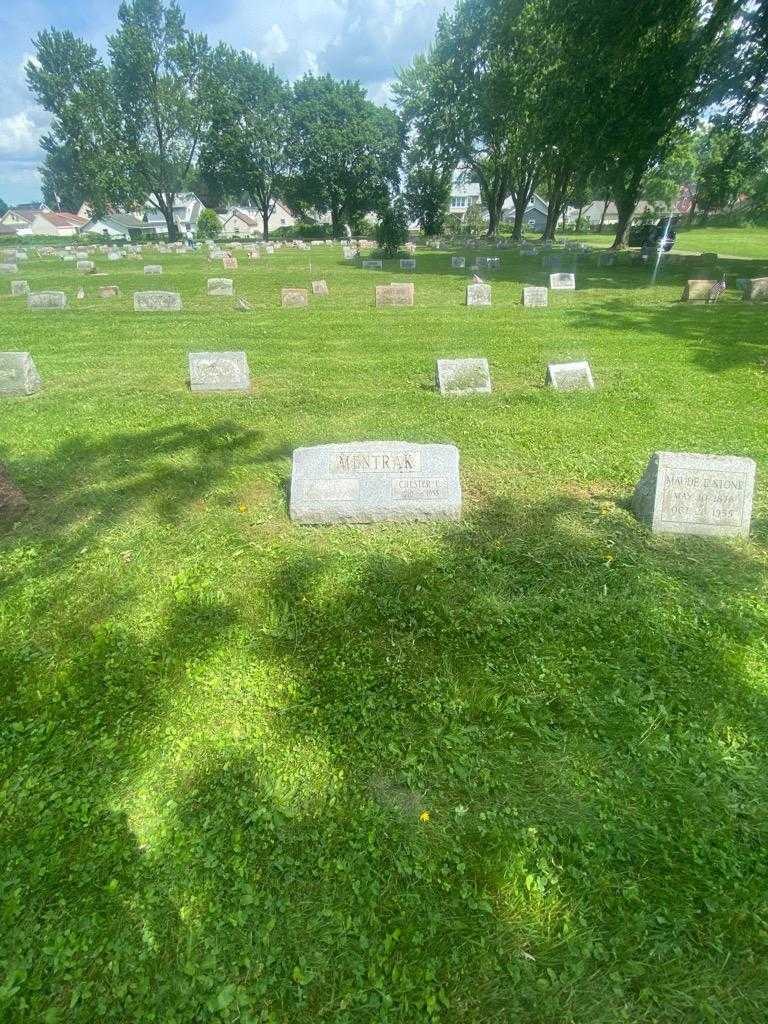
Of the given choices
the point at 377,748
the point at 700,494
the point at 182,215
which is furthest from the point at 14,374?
the point at 182,215

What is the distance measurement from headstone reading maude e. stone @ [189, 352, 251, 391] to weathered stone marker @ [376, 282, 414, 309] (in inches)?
347

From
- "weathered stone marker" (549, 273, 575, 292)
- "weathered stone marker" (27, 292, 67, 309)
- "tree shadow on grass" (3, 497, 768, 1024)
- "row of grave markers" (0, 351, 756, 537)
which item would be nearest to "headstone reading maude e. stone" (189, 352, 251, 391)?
"row of grave markers" (0, 351, 756, 537)

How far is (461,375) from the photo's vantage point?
8.81 metres

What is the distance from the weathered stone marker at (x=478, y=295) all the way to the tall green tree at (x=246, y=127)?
55.1 metres

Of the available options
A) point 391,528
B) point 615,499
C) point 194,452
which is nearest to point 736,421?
point 615,499

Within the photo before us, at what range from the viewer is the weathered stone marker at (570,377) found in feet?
29.8

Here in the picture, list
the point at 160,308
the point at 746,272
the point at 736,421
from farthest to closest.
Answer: the point at 746,272 → the point at 160,308 → the point at 736,421

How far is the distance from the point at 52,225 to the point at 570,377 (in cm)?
10893

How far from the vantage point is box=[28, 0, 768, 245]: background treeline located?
19.6 meters

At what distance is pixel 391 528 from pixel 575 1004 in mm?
3684

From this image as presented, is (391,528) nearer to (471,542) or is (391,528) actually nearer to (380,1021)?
(471,542)

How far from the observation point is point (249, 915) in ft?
7.86

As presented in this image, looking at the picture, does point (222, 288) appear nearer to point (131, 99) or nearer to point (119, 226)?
point (131, 99)

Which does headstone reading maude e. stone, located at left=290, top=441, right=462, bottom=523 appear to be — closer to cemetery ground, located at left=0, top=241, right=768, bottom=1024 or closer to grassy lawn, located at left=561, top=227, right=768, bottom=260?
cemetery ground, located at left=0, top=241, right=768, bottom=1024
